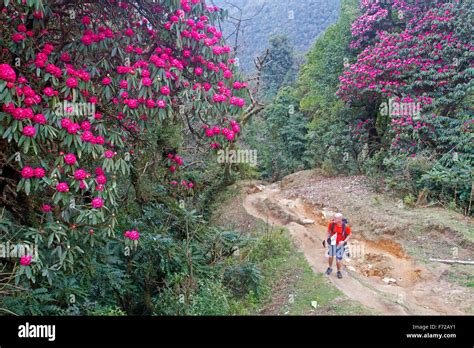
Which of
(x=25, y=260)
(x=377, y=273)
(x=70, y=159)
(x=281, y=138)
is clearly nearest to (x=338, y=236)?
(x=377, y=273)

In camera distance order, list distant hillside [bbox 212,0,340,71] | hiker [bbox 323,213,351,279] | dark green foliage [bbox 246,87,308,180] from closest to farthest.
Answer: hiker [bbox 323,213,351,279] → dark green foliage [bbox 246,87,308,180] → distant hillside [bbox 212,0,340,71]

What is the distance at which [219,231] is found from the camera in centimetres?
668

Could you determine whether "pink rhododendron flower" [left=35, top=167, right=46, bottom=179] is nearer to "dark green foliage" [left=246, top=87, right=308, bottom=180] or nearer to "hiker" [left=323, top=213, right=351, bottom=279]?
"hiker" [left=323, top=213, right=351, bottom=279]

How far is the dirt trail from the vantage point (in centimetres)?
567

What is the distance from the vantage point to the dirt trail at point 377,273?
223 inches

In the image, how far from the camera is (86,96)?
3135 millimetres

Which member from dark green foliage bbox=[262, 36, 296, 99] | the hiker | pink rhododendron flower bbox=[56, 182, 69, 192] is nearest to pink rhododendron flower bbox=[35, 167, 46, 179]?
pink rhododendron flower bbox=[56, 182, 69, 192]

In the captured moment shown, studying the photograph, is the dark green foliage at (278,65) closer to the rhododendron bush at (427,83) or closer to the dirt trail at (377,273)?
the rhododendron bush at (427,83)

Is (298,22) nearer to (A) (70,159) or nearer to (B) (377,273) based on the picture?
(B) (377,273)

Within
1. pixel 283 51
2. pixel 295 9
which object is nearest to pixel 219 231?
pixel 283 51

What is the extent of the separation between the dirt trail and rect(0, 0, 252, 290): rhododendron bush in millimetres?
3815

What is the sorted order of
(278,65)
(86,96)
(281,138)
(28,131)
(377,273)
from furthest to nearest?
1. (278,65)
2. (281,138)
3. (377,273)
4. (86,96)
5. (28,131)

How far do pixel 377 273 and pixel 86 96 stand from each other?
660cm
